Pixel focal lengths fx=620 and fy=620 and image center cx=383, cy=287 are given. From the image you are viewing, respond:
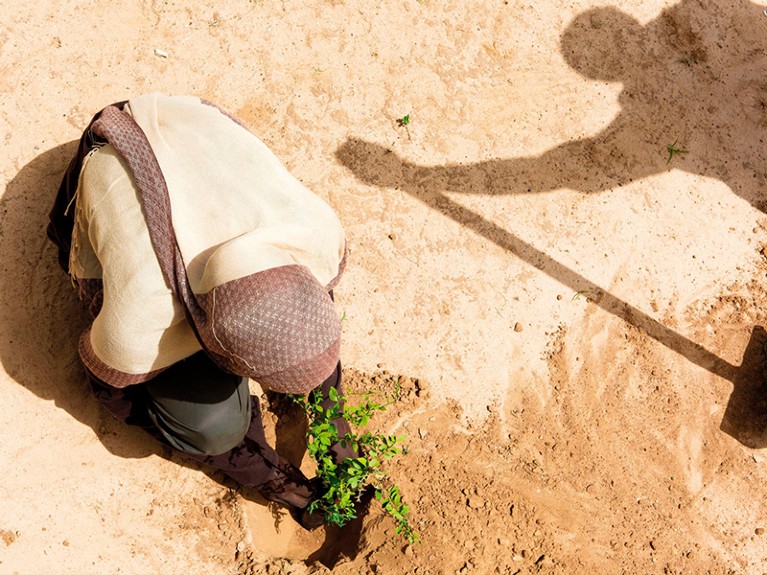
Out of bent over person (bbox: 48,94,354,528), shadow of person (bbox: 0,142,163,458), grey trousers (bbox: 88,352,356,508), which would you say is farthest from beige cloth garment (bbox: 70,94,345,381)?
shadow of person (bbox: 0,142,163,458)

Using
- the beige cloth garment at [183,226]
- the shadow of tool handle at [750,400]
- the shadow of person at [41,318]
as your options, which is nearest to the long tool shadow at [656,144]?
the shadow of tool handle at [750,400]

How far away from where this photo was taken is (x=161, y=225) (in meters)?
1.92

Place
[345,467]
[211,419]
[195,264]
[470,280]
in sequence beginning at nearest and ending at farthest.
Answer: [195,264] → [211,419] → [345,467] → [470,280]

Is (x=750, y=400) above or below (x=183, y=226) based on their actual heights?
below

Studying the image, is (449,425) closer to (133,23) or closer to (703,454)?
(703,454)

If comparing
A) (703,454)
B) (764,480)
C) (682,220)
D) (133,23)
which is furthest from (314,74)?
(764,480)

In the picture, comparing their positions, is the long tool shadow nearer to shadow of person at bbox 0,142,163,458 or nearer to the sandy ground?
the sandy ground

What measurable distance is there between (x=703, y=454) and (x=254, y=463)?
2.28 meters

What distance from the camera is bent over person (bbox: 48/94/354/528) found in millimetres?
1775

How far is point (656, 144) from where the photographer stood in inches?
145

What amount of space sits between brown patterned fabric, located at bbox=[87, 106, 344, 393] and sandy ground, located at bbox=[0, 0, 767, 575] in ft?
3.92

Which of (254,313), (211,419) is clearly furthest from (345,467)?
(254,313)

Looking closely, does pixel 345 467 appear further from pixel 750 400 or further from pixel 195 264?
pixel 750 400

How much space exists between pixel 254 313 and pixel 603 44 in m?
3.06
